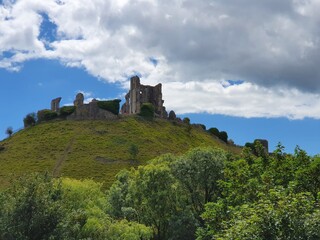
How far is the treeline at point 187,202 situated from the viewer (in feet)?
62.1

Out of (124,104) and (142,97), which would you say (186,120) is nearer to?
(142,97)

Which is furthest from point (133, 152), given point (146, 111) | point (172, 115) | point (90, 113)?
point (172, 115)

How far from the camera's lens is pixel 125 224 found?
44156 mm

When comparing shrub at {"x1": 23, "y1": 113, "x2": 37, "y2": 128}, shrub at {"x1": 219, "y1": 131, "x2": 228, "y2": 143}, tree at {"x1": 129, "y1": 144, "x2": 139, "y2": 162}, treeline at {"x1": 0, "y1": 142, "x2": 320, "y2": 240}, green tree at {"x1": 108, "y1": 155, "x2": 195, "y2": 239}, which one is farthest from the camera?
shrub at {"x1": 219, "y1": 131, "x2": 228, "y2": 143}

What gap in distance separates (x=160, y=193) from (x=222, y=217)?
969 inches

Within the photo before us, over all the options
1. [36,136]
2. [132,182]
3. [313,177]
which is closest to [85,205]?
[132,182]

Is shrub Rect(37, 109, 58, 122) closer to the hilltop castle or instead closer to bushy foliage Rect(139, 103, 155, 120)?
the hilltop castle

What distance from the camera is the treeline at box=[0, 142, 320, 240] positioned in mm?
18922

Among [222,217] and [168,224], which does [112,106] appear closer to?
[168,224]

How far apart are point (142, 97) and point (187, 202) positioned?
107 meters

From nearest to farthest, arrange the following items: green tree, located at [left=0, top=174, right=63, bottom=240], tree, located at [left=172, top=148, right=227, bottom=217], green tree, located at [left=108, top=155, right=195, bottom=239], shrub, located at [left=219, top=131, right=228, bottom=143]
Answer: green tree, located at [left=0, top=174, right=63, bottom=240], green tree, located at [left=108, top=155, right=195, bottom=239], tree, located at [left=172, top=148, right=227, bottom=217], shrub, located at [left=219, top=131, right=228, bottom=143]

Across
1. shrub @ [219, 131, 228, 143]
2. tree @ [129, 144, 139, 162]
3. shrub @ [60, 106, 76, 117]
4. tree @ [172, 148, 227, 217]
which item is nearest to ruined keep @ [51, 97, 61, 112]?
shrub @ [60, 106, 76, 117]

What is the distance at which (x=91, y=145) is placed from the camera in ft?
410

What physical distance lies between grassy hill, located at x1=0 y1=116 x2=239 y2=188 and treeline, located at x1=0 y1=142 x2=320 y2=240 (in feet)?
129
